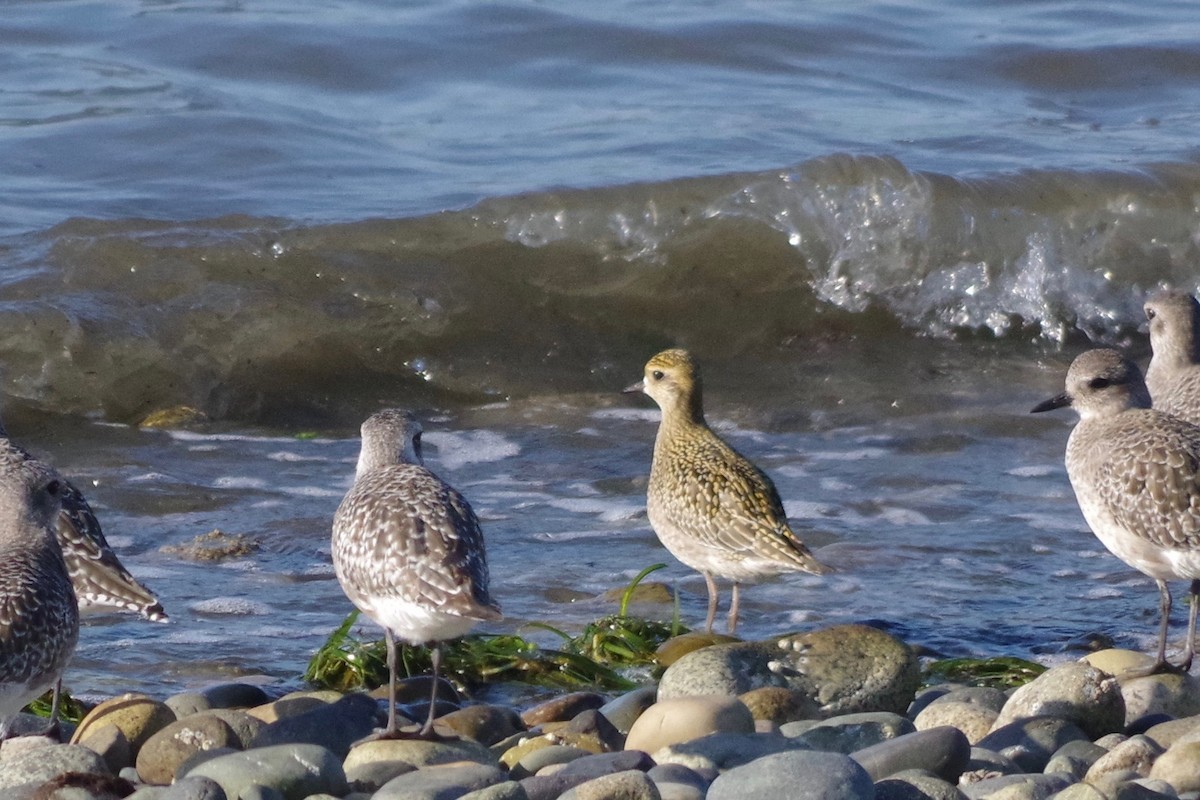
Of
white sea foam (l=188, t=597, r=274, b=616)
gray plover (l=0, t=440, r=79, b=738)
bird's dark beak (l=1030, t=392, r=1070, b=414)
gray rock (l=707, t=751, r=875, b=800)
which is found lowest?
white sea foam (l=188, t=597, r=274, b=616)

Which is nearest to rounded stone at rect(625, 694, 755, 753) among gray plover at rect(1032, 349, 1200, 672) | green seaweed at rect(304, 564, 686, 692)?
green seaweed at rect(304, 564, 686, 692)

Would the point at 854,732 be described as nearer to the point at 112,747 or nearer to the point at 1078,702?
the point at 1078,702

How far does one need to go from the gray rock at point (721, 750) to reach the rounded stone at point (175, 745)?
4.06ft

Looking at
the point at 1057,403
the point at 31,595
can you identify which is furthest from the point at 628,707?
the point at 1057,403

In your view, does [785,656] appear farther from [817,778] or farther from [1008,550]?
[1008,550]

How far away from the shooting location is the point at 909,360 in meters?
11.0

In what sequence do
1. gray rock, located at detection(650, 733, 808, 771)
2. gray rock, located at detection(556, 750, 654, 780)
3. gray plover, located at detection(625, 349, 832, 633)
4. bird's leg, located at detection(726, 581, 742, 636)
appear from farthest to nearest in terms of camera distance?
1. bird's leg, located at detection(726, 581, 742, 636)
2. gray plover, located at detection(625, 349, 832, 633)
3. gray rock, located at detection(650, 733, 808, 771)
4. gray rock, located at detection(556, 750, 654, 780)

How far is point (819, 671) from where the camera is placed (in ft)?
18.1

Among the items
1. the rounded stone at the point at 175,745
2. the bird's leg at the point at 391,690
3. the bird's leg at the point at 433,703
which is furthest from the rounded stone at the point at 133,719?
the bird's leg at the point at 433,703

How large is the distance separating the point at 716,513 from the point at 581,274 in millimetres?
5591

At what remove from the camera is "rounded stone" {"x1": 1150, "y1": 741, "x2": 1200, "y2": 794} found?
455cm

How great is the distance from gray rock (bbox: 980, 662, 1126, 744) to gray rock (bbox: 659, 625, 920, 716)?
37 centimetres

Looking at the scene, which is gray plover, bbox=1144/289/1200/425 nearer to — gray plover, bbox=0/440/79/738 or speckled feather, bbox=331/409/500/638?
speckled feather, bbox=331/409/500/638

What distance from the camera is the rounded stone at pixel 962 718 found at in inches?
207
